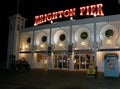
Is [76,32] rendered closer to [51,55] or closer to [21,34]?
[51,55]

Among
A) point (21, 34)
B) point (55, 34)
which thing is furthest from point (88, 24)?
point (21, 34)

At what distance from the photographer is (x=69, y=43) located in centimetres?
3150

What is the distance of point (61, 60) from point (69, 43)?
361cm

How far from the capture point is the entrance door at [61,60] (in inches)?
1292

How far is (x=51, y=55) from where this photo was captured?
33.7m

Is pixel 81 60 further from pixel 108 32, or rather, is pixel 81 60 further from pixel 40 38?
pixel 40 38

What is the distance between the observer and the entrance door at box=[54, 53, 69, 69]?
3281 cm

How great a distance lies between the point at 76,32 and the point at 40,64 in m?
9.03

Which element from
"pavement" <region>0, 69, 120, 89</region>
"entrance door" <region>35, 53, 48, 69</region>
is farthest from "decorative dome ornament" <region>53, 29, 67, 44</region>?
"pavement" <region>0, 69, 120, 89</region>

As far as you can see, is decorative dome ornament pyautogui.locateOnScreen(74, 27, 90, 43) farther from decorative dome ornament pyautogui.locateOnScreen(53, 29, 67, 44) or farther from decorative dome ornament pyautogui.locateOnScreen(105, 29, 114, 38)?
decorative dome ornament pyautogui.locateOnScreen(105, 29, 114, 38)

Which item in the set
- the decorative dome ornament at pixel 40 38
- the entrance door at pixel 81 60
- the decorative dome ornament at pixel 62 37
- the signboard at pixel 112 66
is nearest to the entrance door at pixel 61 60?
the entrance door at pixel 81 60

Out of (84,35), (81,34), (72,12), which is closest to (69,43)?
(81,34)

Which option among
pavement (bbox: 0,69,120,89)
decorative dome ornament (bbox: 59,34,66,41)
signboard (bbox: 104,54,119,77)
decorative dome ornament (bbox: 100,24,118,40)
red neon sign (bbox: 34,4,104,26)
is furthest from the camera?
red neon sign (bbox: 34,4,104,26)

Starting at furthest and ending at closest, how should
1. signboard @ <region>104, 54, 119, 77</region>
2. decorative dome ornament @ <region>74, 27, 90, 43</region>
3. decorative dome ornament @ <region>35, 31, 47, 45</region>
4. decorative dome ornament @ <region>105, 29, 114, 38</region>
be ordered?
decorative dome ornament @ <region>35, 31, 47, 45</region>, decorative dome ornament @ <region>74, 27, 90, 43</region>, decorative dome ornament @ <region>105, 29, 114, 38</region>, signboard @ <region>104, 54, 119, 77</region>
